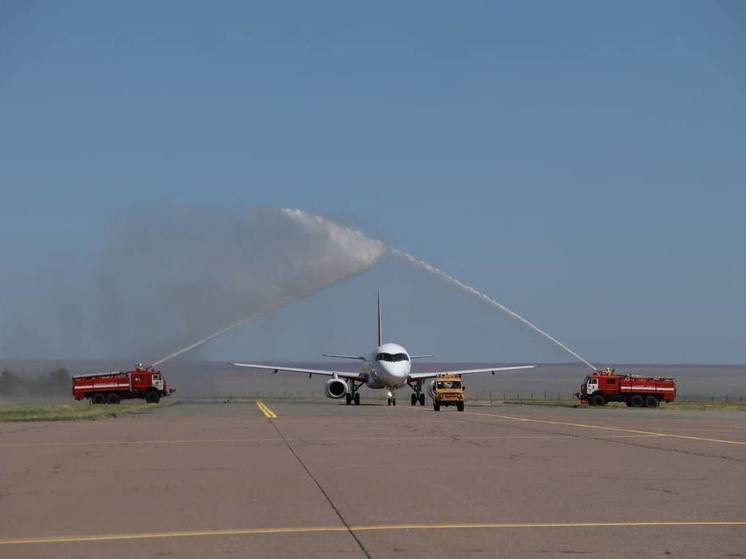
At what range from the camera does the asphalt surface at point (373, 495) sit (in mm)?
11883

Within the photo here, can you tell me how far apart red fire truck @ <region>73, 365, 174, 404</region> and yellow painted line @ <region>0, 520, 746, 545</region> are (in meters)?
57.3

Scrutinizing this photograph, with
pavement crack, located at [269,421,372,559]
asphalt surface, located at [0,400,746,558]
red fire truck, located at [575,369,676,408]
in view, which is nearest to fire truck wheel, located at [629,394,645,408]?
red fire truck, located at [575,369,676,408]

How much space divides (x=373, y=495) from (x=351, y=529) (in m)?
3.57

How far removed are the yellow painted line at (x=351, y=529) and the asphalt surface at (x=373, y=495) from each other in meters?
0.04

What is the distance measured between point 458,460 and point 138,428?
57.5ft

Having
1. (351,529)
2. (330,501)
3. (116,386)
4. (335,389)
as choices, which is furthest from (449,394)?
(351,529)

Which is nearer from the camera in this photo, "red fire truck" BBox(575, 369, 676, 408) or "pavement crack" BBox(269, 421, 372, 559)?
"pavement crack" BBox(269, 421, 372, 559)

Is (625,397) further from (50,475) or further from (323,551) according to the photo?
(323,551)

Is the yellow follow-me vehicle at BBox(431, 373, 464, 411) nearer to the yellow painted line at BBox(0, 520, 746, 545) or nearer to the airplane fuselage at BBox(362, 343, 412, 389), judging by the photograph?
the airplane fuselage at BBox(362, 343, 412, 389)

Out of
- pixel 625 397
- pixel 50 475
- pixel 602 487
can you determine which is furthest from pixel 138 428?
pixel 625 397

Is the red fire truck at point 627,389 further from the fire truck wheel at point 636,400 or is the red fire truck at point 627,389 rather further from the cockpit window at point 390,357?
the cockpit window at point 390,357

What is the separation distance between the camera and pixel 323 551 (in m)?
11.3

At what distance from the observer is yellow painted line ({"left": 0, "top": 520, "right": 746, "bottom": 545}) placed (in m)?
12.3

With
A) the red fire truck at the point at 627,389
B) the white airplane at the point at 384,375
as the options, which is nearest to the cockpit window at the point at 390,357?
the white airplane at the point at 384,375
